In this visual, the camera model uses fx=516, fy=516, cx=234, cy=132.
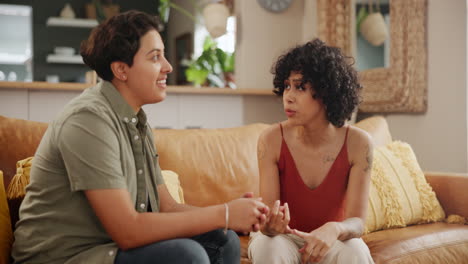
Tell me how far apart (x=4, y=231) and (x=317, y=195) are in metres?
1.02

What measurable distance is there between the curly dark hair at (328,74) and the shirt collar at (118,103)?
2.27ft

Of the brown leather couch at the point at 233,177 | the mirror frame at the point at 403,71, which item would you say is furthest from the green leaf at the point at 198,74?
the brown leather couch at the point at 233,177

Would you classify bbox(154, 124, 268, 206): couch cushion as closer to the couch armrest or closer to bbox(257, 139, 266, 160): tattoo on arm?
bbox(257, 139, 266, 160): tattoo on arm

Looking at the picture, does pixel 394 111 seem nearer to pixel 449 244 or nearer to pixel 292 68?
pixel 449 244

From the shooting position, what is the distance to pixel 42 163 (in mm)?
1303

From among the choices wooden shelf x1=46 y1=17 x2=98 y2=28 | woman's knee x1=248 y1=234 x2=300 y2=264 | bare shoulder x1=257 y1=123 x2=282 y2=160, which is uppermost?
wooden shelf x1=46 y1=17 x2=98 y2=28

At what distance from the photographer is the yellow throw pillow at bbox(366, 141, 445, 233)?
2.26 m

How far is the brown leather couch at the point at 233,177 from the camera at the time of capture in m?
1.92

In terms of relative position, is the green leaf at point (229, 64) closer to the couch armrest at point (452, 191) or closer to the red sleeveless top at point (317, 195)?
the couch armrest at point (452, 191)

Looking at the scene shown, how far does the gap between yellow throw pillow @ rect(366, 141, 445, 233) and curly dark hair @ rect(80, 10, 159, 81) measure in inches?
53.0

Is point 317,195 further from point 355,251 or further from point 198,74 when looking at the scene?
point 198,74

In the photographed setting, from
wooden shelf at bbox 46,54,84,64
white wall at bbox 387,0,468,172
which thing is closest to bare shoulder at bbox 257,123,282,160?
white wall at bbox 387,0,468,172

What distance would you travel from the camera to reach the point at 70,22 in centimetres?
643

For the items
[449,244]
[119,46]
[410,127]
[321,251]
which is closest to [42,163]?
[119,46]
